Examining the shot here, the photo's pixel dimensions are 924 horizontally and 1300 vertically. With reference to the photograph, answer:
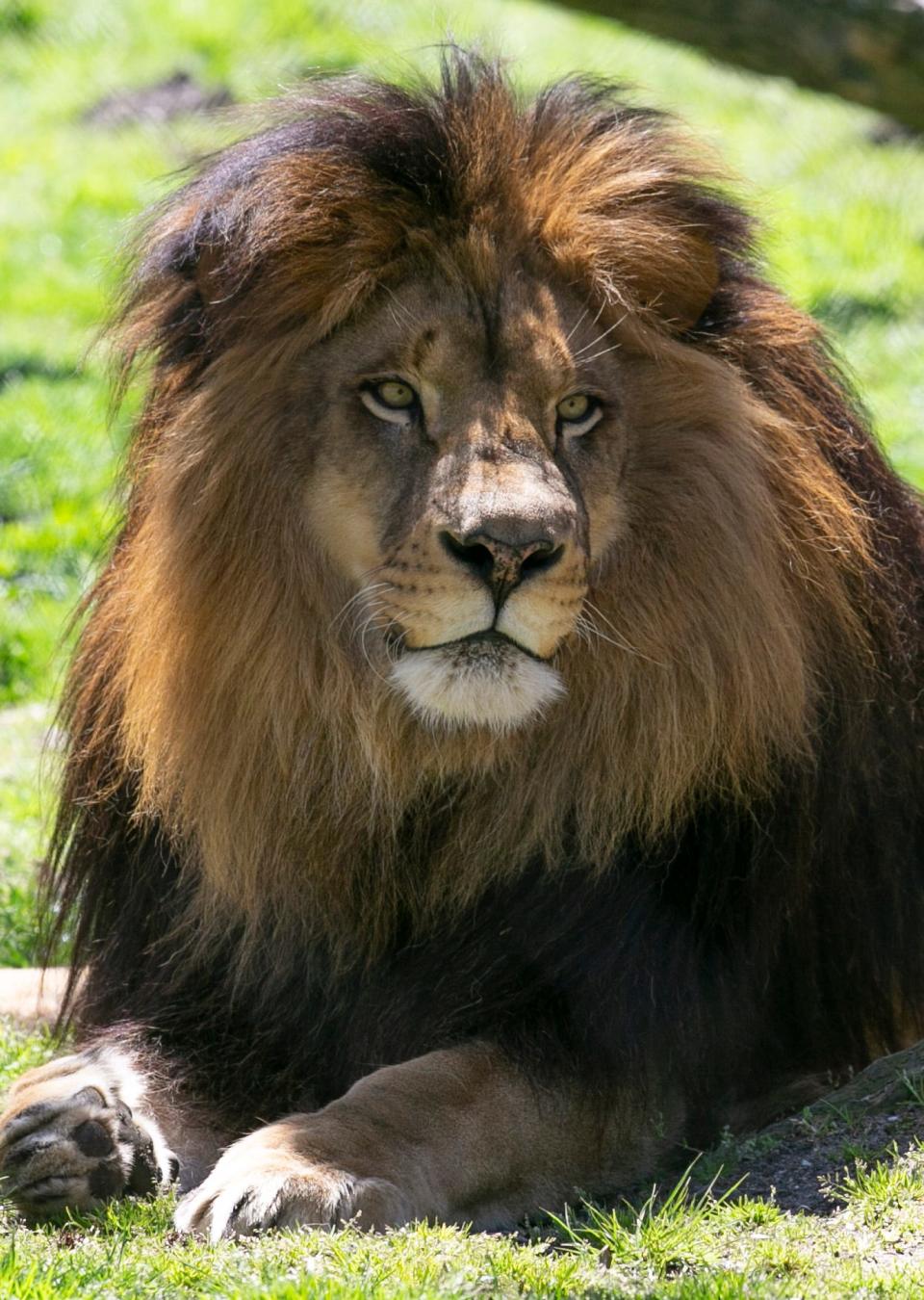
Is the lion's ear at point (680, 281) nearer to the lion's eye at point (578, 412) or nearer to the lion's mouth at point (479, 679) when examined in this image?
the lion's eye at point (578, 412)

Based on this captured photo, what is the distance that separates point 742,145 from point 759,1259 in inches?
411

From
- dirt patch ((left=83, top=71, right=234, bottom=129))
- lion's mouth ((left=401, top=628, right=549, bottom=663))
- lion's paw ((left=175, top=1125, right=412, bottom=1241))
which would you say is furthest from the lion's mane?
dirt patch ((left=83, top=71, right=234, bottom=129))

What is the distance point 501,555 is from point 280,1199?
1.13 meters

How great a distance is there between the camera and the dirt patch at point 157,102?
13.1m

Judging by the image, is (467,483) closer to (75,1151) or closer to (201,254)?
(201,254)

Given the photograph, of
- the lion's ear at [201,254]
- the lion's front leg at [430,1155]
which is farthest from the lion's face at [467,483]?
the lion's front leg at [430,1155]

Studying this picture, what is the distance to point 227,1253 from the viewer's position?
125 inches

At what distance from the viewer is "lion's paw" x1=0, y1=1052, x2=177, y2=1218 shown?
11.7ft

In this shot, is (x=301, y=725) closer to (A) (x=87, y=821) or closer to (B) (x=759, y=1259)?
(A) (x=87, y=821)

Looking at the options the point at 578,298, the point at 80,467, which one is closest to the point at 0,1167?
the point at 578,298

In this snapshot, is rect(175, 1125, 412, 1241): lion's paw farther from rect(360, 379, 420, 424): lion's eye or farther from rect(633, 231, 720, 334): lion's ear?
rect(633, 231, 720, 334): lion's ear

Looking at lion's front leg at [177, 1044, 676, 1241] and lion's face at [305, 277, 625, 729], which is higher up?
lion's face at [305, 277, 625, 729]

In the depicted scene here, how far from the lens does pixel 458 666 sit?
347cm

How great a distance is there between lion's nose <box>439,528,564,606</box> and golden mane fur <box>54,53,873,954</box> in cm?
33
